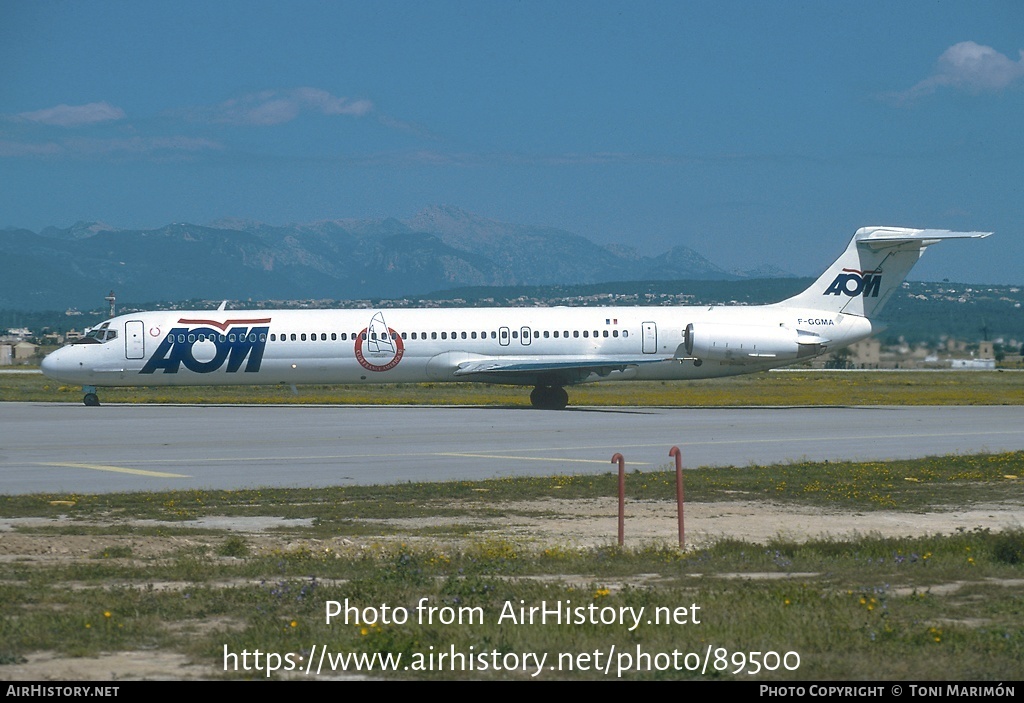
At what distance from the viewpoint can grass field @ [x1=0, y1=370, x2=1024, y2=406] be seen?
1916 inches

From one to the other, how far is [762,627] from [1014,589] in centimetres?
312

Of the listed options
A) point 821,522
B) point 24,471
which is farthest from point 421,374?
point 821,522

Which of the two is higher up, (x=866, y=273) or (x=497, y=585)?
(x=866, y=273)

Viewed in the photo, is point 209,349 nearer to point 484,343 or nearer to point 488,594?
point 484,343

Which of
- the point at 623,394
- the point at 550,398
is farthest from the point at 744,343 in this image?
the point at 623,394

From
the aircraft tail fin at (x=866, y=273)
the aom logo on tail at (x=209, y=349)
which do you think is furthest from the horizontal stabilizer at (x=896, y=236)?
the aom logo on tail at (x=209, y=349)

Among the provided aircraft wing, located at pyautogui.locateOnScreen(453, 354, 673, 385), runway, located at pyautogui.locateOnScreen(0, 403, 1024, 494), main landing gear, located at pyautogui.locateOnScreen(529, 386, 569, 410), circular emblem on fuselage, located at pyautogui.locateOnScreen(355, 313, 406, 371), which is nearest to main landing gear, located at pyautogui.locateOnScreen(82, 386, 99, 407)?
runway, located at pyautogui.locateOnScreen(0, 403, 1024, 494)

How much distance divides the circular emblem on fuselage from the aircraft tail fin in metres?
14.6

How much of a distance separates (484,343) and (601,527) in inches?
1107

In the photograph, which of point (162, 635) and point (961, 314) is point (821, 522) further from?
point (961, 314)

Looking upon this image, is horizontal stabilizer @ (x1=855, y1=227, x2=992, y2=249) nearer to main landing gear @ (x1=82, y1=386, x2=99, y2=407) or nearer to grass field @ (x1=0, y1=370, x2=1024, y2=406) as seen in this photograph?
grass field @ (x1=0, y1=370, x2=1024, y2=406)

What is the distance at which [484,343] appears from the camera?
43.8 m

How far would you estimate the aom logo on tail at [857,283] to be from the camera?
1721 inches
